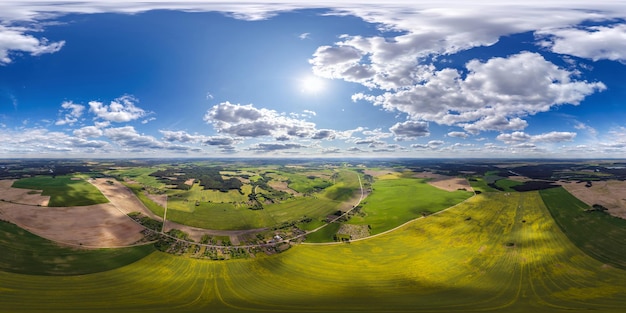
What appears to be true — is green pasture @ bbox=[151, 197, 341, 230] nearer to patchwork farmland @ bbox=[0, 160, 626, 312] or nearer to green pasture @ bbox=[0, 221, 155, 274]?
patchwork farmland @ bbox=[0, 160, 626, 312]

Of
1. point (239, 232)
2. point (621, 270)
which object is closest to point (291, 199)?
point (239, 232)

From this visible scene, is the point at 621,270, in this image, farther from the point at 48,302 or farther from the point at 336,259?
the point at 48,302

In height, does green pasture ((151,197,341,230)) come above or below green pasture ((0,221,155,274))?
above

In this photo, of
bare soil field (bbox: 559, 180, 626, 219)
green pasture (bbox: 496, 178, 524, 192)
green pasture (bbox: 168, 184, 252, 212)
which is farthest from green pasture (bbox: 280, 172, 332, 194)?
bare soil field (bbox: 559, 180, 626, 219)

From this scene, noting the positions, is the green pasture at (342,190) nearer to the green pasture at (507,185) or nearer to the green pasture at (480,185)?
the green pasture at (480,185)

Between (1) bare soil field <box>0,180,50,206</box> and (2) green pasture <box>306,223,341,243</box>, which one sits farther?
(1) bare soil field <box>0,180,50,206</box>

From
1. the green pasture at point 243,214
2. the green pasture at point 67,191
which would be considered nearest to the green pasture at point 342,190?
the green pasture at point 243,214

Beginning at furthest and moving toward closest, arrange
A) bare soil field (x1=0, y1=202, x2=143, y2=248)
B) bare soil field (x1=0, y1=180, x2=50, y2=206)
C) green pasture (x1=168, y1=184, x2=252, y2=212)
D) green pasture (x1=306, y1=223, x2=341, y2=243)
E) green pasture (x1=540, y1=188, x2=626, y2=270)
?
green pasture (x1=168, y1=184, x2=252, y2=212)
bare soil field (x1=0, y1=180, x2=50, y2=206)
green pasture (x1=306, y1=223, x2=341, y2=243)
bare soil field (x1=0, y1=202, x2=143, y2=248)
green pasture (x1=540, y1=188, x2=626, y2=270)
